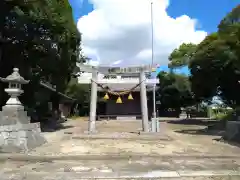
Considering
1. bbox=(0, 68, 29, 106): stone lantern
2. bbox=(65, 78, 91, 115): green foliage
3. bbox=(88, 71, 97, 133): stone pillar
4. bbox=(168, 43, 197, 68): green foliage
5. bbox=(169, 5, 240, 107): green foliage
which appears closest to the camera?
bbox=(0, 68, 29, 106): stone lantern

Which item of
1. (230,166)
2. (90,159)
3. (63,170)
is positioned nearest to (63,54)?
(90,159)

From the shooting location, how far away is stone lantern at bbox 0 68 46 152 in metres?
8.92

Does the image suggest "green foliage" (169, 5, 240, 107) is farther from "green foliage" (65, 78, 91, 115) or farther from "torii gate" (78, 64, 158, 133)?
"green foliage" (65, 78, 91, 115)

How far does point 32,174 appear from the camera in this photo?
20.5ft

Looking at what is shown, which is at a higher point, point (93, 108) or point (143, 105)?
point (143, 105)

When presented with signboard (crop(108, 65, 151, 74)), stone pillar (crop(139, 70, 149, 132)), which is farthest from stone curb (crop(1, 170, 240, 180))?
signboard (crop(108, 65, 151, 74))

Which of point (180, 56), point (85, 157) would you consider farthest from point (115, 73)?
point (180, 56)

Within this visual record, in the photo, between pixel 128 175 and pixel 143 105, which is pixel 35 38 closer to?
pixel 143 105

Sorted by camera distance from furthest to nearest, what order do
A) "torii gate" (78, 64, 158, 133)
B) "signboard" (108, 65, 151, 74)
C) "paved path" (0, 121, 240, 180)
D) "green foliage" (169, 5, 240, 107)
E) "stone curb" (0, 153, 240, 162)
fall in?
"green foliage" (169, 5, 240, 107) < "signboard" (108, 65, 151, 74) < "torii gate" (78, 64, 158, 133) < "stone curb" (0, 153, 240, 162) < "paved path" (0, 121, 240, 180)

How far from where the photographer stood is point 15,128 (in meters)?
9.16

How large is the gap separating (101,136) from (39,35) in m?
6.70

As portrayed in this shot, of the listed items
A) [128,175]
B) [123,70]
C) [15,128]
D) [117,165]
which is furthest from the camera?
[123,70]

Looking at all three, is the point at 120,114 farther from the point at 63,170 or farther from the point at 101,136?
the point at 63,170

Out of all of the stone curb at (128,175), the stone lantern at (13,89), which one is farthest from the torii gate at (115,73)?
the stone curb at (128,175)
